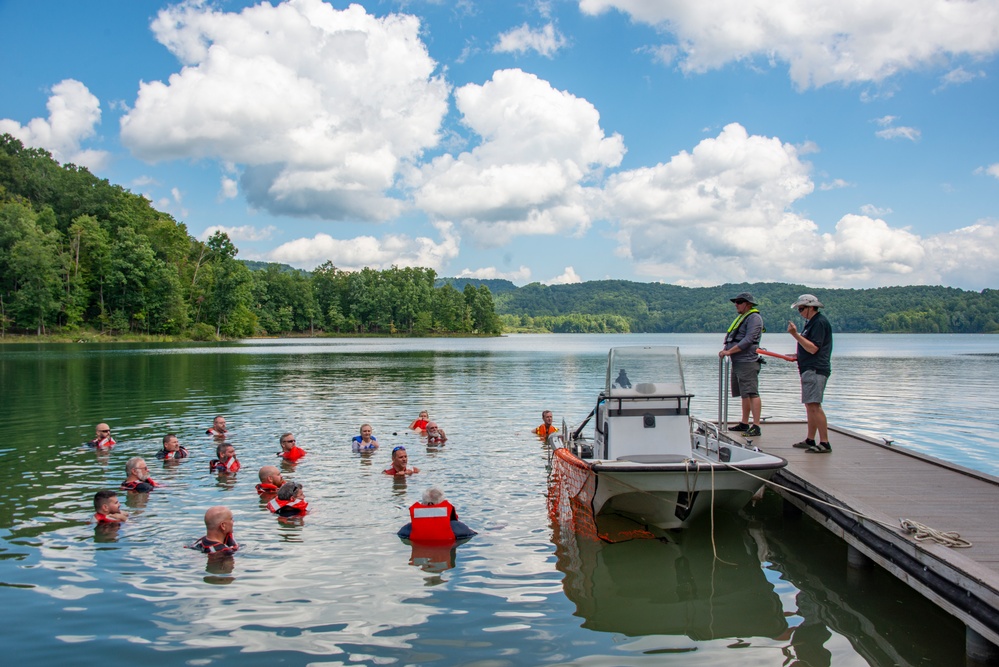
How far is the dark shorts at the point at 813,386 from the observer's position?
11.7m

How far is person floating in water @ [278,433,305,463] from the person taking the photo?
Result: 15344mm

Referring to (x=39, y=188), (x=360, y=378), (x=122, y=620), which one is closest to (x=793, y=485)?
(x=122, y=620)

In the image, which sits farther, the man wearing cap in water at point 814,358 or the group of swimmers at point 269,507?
the man wearing cap in water at point 814,358

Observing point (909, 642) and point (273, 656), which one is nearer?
point (273, 656)

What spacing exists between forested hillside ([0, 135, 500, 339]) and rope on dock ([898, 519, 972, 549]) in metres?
100

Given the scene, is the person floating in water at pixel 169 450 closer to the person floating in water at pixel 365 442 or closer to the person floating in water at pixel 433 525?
the person floating in water at pixel 365 442

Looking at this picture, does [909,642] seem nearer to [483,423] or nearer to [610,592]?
[610,592]

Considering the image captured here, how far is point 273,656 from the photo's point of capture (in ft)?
21.0

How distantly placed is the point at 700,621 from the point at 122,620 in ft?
19.6

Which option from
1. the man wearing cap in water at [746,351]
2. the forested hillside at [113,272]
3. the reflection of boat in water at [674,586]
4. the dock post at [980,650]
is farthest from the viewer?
the forested hillside at [113,272]

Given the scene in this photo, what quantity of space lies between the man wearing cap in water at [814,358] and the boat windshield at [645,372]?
229cm

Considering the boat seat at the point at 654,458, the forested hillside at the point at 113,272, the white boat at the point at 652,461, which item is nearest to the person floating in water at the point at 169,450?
the white boat at the point at 652,461

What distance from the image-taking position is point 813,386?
11734mm

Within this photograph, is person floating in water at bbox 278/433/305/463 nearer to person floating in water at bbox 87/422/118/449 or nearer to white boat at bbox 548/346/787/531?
person floating in water at bbox 87/422/118/449
